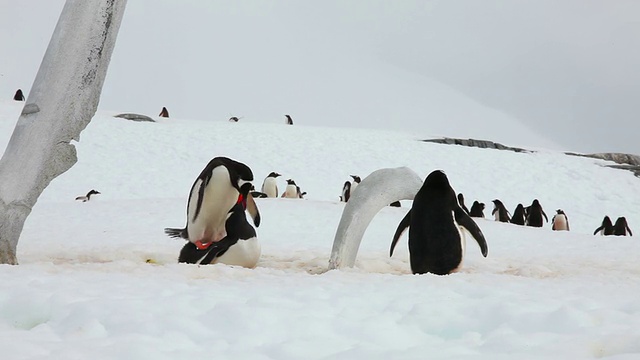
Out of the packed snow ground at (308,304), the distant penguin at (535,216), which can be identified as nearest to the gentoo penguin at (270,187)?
the distant penguin at (535,216)

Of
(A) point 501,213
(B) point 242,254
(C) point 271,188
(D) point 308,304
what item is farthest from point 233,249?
(A) point 501,213

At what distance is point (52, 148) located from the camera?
14.9 ft

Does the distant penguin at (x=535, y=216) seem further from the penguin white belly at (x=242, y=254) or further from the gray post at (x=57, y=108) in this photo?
the gray post at (x=57, y=108)

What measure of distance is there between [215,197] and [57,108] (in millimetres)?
1310

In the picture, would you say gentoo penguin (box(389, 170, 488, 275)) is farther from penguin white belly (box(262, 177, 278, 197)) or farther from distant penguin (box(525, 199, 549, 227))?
penguin white belly (box(262, 177, 278, 197))

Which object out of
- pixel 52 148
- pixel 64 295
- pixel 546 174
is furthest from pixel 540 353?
pixel 546 174

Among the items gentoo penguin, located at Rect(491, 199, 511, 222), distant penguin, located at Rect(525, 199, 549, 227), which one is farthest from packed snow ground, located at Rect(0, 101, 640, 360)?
gentoo penguin, located at Rect(491, 199, 511, 222)

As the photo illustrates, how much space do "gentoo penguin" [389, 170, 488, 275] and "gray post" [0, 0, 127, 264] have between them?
2.18m

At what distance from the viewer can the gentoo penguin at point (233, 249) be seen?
515 cm

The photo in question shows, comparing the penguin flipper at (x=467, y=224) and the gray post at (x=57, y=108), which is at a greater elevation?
the gray post at (x=57, y=108)

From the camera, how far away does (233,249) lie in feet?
17.0

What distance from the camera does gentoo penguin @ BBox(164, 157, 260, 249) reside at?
5.38m

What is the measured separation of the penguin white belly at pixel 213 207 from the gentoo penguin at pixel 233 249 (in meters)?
0.10

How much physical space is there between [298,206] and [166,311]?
7.98m
